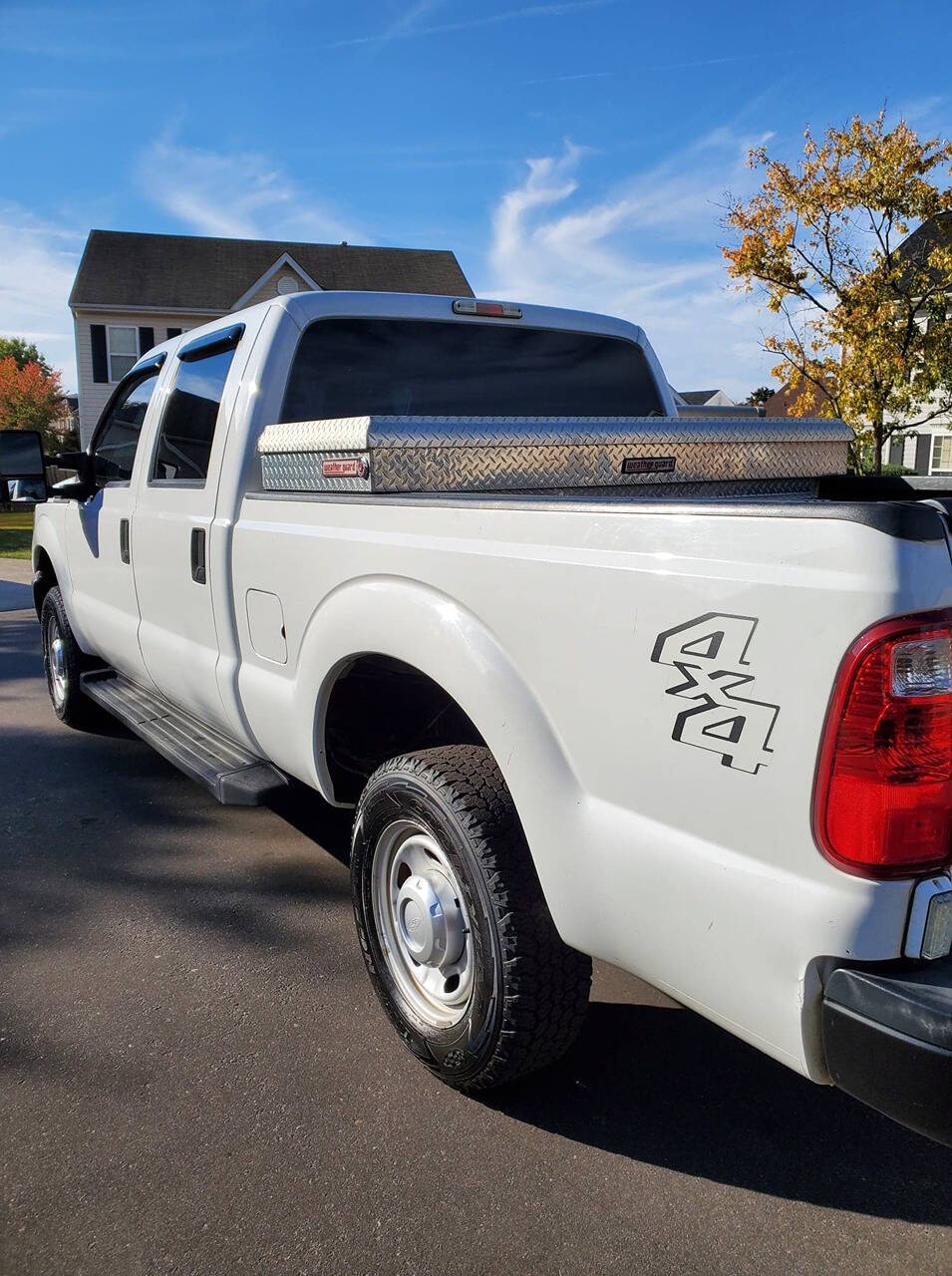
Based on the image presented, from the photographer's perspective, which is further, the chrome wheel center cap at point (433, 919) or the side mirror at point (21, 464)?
the side mirror at point (21, 464)

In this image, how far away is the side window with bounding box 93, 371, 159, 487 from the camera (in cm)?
459

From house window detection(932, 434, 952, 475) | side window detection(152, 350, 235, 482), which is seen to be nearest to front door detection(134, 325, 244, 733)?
side window detection(152, 350, 235, 482)

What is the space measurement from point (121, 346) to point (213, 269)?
3.95 meters

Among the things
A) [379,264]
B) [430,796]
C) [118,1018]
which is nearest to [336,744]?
[430,796]

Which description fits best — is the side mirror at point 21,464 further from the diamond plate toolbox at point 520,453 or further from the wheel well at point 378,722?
the wheel well at point 378,722

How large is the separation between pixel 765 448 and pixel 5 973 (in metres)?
3.06

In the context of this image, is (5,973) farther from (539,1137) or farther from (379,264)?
(379,264)

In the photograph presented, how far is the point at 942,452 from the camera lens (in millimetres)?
25688

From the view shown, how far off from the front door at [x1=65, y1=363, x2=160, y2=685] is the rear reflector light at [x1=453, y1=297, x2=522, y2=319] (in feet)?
4.75

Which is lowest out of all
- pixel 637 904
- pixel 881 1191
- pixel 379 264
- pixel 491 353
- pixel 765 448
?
pixel 881 1191

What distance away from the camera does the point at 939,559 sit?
1.57 metres

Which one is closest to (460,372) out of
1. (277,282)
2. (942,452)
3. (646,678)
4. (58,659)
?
(646,678)

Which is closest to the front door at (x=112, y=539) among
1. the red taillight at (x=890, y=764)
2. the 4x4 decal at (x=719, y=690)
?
the 4x4 decal at (x=719, y=690)

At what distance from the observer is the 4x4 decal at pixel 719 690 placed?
1703 millimetres
